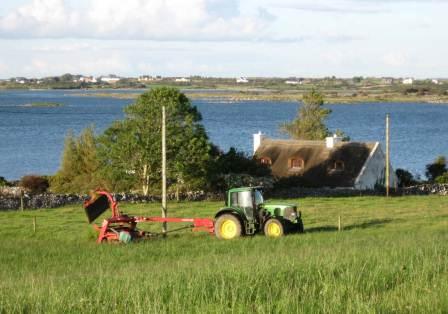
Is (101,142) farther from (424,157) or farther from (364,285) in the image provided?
(424,157)

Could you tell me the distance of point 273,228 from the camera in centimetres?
2728

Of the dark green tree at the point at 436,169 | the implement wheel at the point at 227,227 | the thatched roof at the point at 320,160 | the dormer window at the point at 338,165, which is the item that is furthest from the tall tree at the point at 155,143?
the dark green tree at the point at 436,169

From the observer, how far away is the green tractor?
89.1 feet

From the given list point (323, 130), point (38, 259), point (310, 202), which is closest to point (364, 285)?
point (38, 259)

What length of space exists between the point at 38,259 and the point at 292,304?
556 inches

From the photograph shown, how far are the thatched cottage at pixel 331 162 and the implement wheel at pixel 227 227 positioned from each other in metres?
27.8

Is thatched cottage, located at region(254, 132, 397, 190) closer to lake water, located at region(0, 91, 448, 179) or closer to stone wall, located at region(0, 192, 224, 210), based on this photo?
stone wall, located at region(0, 192, 224, 210)

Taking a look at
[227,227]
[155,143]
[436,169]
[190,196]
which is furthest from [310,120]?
[227,227]

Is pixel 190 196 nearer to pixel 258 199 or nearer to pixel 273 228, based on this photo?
pixel 258 199

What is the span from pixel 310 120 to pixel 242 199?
56.9 meters

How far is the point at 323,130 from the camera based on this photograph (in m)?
82.2

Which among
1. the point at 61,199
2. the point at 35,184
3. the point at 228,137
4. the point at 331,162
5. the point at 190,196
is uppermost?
the point at 331,162

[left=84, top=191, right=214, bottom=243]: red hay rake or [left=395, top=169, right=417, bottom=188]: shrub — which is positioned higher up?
[left=84, top=191, right=214, bottom=243]: red hay rake

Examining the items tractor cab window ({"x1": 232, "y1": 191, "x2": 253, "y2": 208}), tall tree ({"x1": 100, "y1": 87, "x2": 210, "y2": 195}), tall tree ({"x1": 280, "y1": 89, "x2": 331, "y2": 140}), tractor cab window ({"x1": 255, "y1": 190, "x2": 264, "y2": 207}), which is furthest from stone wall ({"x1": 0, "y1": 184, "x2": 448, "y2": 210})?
tall tree ({"x1": 280, "y1": 89, "x2": 331, "y2": 140})
